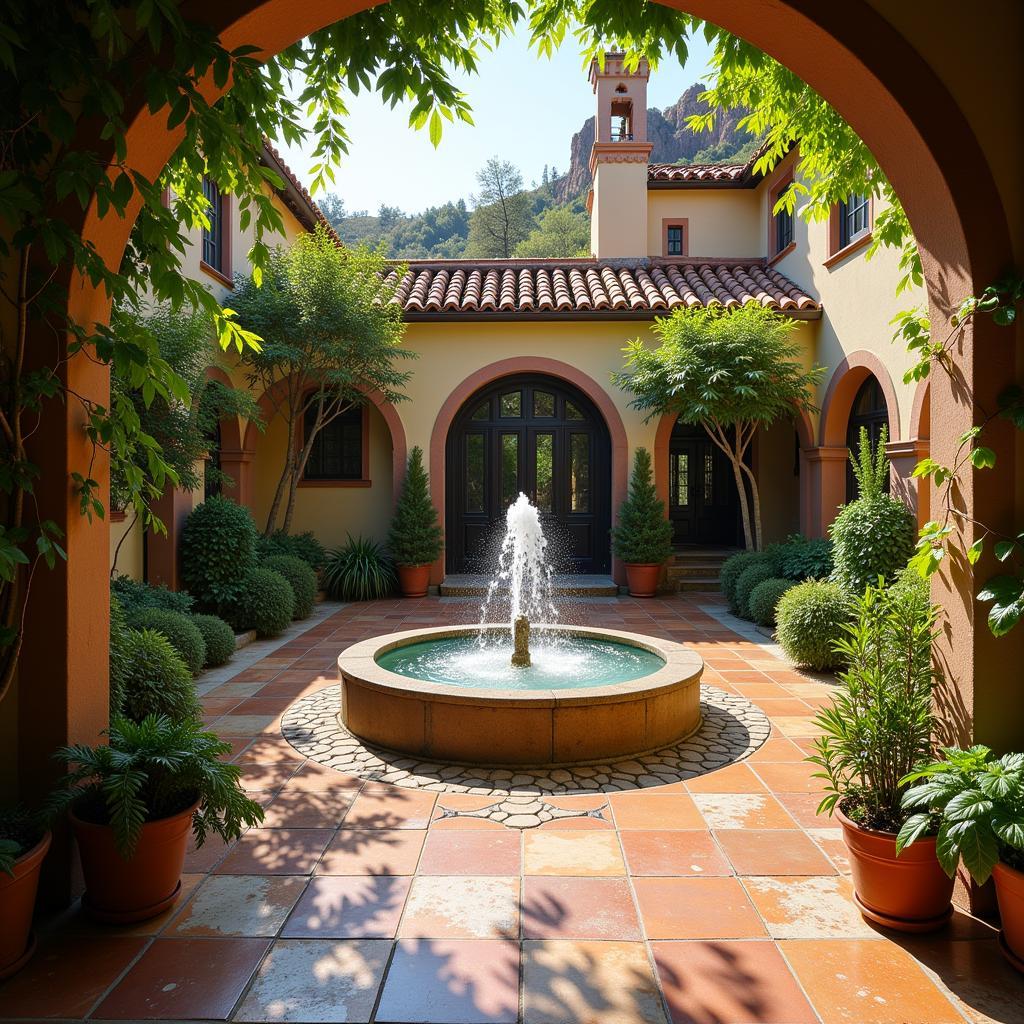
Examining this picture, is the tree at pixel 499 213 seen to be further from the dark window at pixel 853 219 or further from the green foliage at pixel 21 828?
the green foliage at pixel 21 828

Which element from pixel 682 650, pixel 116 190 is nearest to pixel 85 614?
pixel 116 190

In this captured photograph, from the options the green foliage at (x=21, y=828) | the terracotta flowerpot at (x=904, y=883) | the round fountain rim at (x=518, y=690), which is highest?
the round fountain rim at (x=518, y=690)

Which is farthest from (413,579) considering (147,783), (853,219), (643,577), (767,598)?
(147,783)

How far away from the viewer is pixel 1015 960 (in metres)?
2.54

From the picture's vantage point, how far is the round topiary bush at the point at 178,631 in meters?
6.02

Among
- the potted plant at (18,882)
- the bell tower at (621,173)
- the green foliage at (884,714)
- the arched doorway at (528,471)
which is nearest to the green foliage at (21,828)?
the potted plant at (18,882)

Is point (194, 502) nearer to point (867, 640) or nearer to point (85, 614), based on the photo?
point (85, 614)

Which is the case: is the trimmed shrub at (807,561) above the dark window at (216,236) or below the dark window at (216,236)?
below

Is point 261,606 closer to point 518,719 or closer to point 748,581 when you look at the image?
point 518,719

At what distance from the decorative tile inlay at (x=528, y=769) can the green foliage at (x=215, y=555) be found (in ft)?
10.5

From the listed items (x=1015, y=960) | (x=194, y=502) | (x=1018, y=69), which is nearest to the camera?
(x=1015, y=960)

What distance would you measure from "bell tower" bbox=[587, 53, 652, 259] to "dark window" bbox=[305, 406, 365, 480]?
19.9 ft

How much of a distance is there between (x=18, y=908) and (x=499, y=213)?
35872mm

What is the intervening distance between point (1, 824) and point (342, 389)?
873 centimetres
